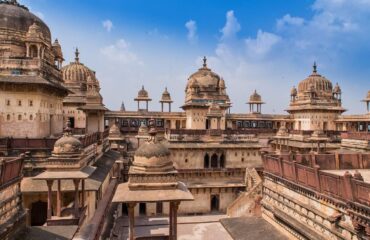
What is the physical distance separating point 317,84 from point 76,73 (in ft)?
125

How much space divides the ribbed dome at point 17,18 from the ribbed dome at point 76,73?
15233 millimetres

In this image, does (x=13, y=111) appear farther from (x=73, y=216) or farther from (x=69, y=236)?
(x=69, y=236)

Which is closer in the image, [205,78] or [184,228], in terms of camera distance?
[184,228]

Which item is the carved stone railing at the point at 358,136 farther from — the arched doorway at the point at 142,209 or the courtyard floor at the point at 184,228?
the arched doorway at the point at 142,209

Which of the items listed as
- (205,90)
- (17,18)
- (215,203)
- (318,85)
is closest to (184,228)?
(215,203)

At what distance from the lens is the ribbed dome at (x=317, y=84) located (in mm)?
50625

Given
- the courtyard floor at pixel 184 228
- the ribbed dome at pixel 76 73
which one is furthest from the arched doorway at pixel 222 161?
the ribbed dome at pixel 76 73

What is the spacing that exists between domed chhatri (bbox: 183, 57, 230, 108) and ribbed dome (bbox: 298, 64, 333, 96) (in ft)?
47.2

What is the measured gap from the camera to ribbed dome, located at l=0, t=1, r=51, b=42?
80.7 ft

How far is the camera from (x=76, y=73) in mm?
42500

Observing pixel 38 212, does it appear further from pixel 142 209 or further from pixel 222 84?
pixel 222 84

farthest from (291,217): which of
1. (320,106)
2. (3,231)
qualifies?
(320,106)

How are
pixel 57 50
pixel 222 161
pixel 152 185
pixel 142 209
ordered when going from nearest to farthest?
1. pixel 152 185
2. pixel 142 209
3. pixel 57 50
4. pixel 222 161

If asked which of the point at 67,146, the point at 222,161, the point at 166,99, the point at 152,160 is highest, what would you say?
the point at 166,99
